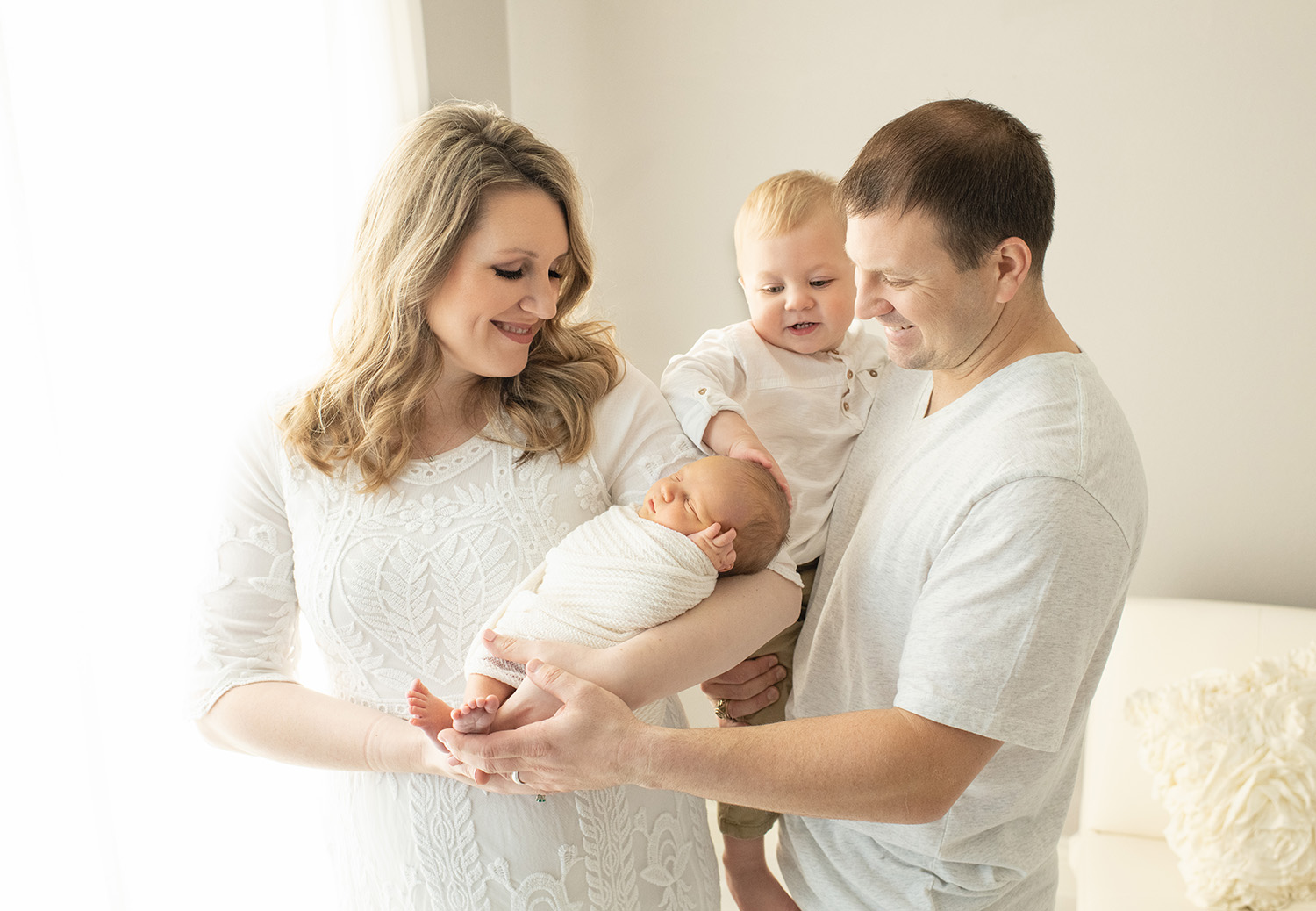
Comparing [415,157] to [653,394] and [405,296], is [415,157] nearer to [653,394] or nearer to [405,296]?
[405,296]

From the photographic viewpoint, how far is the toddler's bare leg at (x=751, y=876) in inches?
65.2

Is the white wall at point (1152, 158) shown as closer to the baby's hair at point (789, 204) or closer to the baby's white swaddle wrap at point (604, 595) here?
the baby's hair at point (789, 204)

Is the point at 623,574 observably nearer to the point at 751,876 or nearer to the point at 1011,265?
the point at 1011,265

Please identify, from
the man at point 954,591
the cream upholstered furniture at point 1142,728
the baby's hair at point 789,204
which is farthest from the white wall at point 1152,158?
the man at point 954,591

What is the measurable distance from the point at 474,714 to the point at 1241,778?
1669 millimetres

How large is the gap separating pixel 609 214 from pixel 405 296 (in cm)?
198

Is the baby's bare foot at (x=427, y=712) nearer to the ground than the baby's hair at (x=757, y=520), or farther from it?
nearer to the ground

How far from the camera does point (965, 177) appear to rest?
1116 millimetres

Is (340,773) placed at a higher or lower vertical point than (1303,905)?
higher

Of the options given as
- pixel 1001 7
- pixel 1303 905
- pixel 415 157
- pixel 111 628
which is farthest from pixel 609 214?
pixel 1303 905

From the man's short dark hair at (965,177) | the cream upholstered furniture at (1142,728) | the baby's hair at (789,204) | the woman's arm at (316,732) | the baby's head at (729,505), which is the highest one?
the man's short dark hair at (965,177)

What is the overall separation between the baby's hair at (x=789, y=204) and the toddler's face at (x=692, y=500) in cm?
60

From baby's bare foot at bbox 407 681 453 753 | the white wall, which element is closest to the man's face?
baby's bare foot at bbox 407 681 453 753

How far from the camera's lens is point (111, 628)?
1.61m
